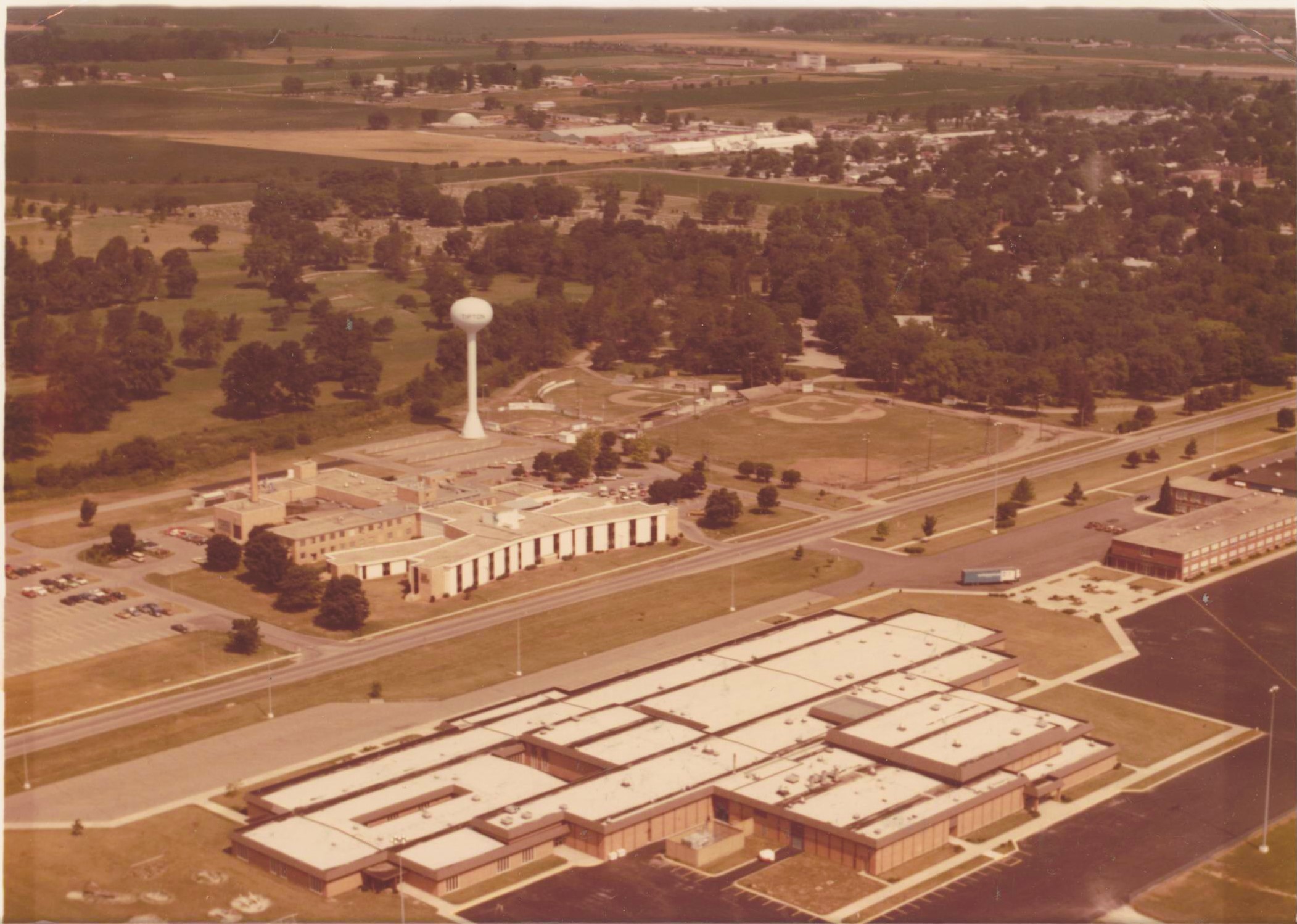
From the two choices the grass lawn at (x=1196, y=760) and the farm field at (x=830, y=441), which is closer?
the grass lawn at (x=1196, y=760)

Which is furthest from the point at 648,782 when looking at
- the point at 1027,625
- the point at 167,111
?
the point at 167,111

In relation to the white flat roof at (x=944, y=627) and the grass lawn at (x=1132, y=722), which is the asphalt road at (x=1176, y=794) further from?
the white flat roof at (x=944, y=627)

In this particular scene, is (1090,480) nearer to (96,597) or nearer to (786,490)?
(786,490)

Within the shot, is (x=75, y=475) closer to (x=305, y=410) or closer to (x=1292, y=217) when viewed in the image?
(x=305, y=410)

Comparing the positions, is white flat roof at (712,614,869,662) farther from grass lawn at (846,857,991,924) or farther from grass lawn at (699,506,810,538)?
grass lawn at (846,857,991,924)

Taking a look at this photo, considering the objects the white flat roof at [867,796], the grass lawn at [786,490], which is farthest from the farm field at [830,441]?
the white flat roof at [867,796]

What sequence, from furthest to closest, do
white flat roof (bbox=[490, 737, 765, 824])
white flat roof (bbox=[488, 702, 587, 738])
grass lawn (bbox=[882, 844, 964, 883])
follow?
white flat roof (bbox=[488, 702, 587, 738]) → white flat roof (bbox=[490, 737, 765, 824]) → grass lawn (bbox=[882, 844, 964, 883])

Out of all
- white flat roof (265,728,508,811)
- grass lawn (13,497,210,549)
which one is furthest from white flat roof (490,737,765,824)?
grass lawn (13,497,210,549)
